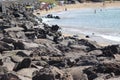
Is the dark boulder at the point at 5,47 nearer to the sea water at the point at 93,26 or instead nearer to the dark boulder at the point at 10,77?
the dark boulder at the point at 10,77

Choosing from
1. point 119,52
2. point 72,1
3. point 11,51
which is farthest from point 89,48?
point 72,1

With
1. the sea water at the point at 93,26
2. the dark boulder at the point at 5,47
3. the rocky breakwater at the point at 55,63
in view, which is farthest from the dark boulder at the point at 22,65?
the sea water at the point at 93,26

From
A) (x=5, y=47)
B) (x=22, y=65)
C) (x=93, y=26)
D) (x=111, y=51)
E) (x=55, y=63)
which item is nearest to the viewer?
(x=22, y=65)

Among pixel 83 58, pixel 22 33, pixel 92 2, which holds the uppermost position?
pixel 83 58

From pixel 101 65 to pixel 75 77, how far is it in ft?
4.69

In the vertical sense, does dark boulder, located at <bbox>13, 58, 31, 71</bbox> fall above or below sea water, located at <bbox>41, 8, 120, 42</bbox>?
above

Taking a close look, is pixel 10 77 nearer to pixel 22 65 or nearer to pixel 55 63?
pixel 22 65

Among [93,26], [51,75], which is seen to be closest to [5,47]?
[51,75]

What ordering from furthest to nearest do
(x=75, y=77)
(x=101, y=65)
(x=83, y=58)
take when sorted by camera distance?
(x=83, y=58) → (x=101, y=65) → (x=75, y=77)

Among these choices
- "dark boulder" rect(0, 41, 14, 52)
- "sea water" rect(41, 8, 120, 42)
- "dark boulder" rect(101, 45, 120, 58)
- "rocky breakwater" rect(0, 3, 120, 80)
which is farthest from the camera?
"sea water" rect(41, 8, 120, 42)

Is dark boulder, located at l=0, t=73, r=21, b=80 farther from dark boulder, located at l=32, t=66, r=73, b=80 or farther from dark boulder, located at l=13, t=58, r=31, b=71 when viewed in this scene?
dark boulder, located at l=13, t=58, r=31, b=71

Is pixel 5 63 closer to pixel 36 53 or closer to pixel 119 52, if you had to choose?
pixel 36 53

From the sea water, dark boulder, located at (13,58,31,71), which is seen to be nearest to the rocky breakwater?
dark boulder, located at (13,58,31,71)

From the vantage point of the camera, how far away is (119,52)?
18141mm
